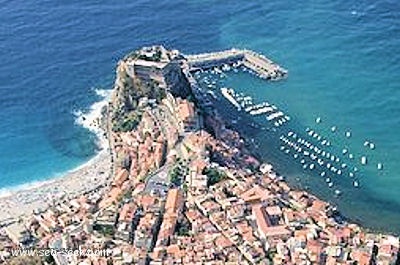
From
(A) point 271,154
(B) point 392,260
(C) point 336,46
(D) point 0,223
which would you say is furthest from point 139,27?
(B) point 392,260

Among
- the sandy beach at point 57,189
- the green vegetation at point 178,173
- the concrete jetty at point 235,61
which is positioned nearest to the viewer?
the green vegetation at point 178,173

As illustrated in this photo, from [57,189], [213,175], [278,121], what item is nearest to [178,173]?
[213,175]

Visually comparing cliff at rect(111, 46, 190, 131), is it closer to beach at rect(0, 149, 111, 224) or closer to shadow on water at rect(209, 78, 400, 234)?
beach at rect(0, 149, 111, 224)

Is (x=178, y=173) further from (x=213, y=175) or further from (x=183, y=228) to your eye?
(x=183, y=228)

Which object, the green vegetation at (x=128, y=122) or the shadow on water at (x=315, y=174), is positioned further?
the green vegetation at (x=128, y=122)

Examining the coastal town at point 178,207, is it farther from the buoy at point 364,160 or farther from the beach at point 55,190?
the buoy at point 364,160

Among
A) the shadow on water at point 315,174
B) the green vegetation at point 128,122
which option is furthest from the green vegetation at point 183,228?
the green vegetation at point 128,122
